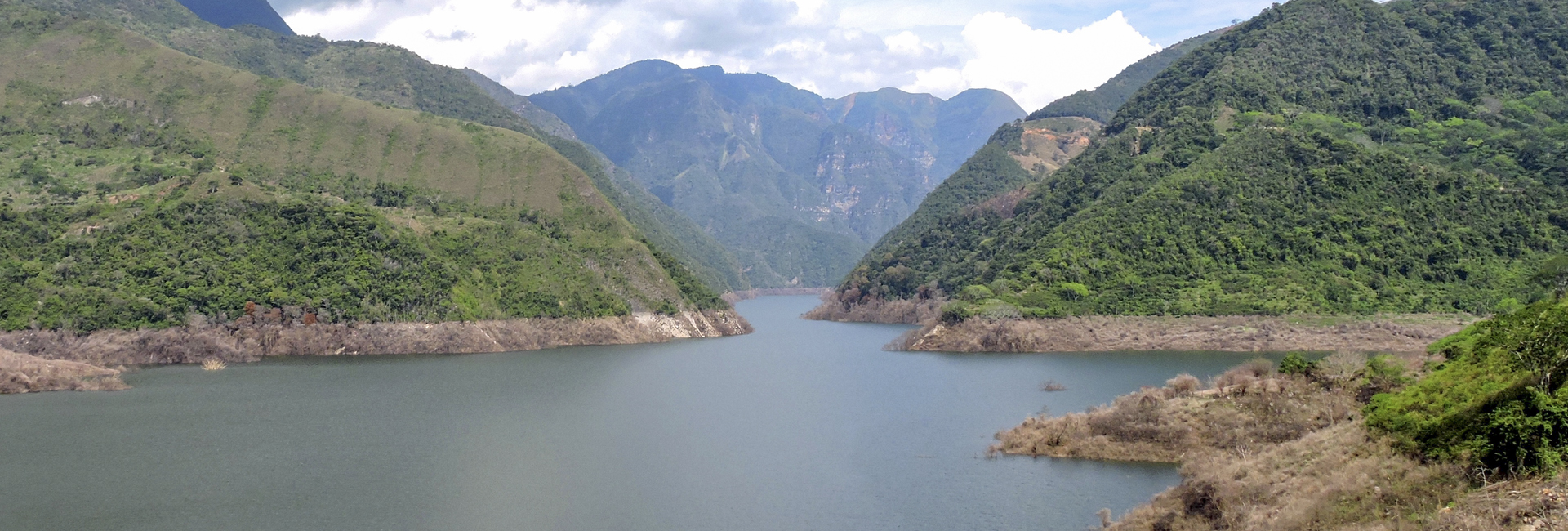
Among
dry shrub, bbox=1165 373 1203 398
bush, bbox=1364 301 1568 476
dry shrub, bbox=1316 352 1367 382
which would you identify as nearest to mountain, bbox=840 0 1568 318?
dry shrub, bbox=1165 373 1203 398

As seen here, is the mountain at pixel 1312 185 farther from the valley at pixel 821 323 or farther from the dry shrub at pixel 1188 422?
the dry shrub at pixel 1188 422

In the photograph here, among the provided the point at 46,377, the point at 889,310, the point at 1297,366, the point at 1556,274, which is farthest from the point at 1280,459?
the point at 889,310

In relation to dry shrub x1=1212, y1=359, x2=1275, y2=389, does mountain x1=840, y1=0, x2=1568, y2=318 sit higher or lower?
higher

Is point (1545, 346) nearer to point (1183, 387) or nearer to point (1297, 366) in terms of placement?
point (1297, 366)

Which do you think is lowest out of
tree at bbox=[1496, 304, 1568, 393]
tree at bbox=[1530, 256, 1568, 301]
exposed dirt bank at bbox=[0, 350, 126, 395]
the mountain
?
exposed dirt bank at bbox=[0, 350, 126, 395]

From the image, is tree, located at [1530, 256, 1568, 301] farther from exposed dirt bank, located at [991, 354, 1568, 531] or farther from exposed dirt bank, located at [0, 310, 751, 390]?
exposed dirt bank, located at [0, 310, 751, 390]

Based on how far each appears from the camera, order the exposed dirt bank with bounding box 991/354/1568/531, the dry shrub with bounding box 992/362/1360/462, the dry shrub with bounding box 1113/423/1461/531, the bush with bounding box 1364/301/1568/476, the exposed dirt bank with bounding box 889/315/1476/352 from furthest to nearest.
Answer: the exposed dirt bank with bounding box 889/315/1476/352
the dry shrub with bounding box 992/362/1360/462
the dry shrub with bounding box 1113/423/1461/531
the bush with bounding box 1364/301/1568/476
the exposed dirt bank with bounding box 991/354/1568/531

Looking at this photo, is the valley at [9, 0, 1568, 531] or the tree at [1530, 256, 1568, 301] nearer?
the valley at [9, 0, 1568, 531]

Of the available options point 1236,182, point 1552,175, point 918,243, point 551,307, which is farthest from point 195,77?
point 1552,175
